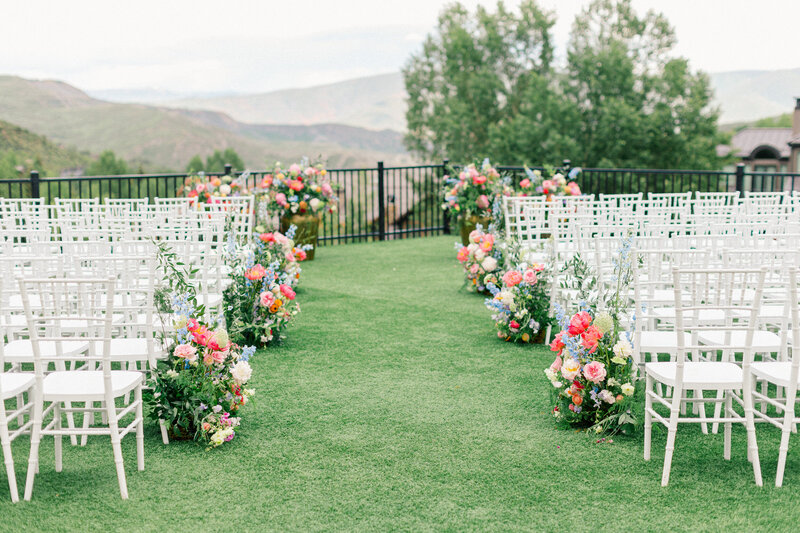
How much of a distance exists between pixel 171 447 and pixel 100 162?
5729 cm

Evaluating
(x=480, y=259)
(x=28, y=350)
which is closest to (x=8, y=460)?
(x=28, y=350)

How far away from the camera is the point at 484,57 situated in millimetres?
36594

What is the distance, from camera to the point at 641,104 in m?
32.9

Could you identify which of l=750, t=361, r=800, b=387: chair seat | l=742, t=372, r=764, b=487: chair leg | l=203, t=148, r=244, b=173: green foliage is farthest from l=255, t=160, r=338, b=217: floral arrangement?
l=203, t=148, r=244, b=173: green foliage

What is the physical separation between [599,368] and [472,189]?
6639 millimetres

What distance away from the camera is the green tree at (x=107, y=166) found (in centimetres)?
5497

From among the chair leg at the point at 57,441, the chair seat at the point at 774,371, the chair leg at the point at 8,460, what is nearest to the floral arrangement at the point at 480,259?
the chair seat at the point at 774,371

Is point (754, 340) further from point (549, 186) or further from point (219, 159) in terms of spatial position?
point (219, 159)

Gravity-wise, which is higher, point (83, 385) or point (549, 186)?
point (549, 186)

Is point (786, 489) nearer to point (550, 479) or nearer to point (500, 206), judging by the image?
point (550, 479)

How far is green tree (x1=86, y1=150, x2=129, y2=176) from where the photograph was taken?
180ft

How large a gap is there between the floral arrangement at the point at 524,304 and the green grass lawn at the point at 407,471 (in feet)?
1.67

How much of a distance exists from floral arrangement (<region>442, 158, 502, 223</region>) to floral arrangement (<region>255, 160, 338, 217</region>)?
1665 mm

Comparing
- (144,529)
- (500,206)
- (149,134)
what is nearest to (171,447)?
(144,529)
